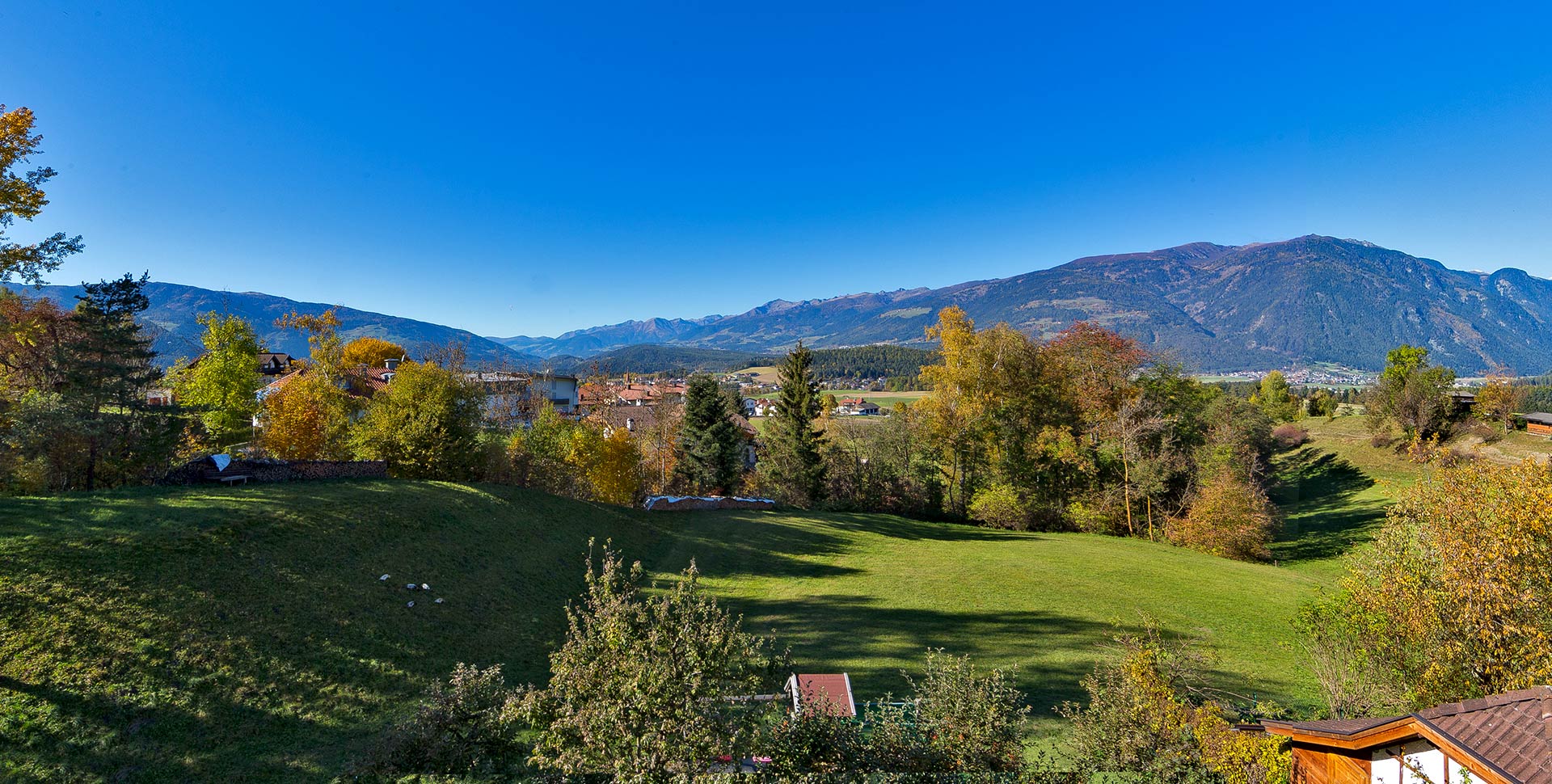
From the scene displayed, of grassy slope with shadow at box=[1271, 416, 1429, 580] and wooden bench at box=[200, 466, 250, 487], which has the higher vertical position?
wooden bench at box=[200, 466, 250, 487]

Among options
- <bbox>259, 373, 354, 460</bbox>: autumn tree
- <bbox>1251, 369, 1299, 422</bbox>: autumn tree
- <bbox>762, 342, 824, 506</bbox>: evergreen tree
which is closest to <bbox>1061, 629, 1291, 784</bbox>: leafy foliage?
<bbox>762, 342, 824, 506</bbox>: evergreen tree

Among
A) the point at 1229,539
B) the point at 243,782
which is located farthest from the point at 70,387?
the point at 1229,539

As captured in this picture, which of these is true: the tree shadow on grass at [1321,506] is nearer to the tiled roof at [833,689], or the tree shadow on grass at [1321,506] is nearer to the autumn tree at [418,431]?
the tiled roof at [833,689]

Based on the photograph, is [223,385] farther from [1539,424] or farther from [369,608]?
[1539,424]

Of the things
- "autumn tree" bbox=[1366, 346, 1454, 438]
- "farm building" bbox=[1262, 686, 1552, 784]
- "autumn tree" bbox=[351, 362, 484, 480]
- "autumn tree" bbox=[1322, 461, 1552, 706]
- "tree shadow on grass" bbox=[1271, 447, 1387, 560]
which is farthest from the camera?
"autumn tree" bbox=[1366, 346, 1454, 438]

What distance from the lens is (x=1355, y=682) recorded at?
1095 centimetres

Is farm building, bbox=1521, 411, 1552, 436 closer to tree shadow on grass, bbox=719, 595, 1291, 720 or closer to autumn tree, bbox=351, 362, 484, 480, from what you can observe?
tree shadow on grass, bbox=719, 595, 1291, 720

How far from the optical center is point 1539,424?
160 feet

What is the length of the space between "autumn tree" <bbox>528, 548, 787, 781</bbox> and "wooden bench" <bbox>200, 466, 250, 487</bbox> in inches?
732

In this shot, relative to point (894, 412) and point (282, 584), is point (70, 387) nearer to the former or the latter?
point (282, 584)

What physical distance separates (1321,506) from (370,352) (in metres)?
91.0

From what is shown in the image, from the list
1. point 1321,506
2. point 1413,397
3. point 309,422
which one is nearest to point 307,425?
point 309,422

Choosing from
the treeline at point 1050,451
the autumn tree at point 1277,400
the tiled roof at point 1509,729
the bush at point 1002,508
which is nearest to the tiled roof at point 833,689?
the tiled roof at point 1509,729

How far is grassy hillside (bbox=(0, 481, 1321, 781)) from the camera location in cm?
863
